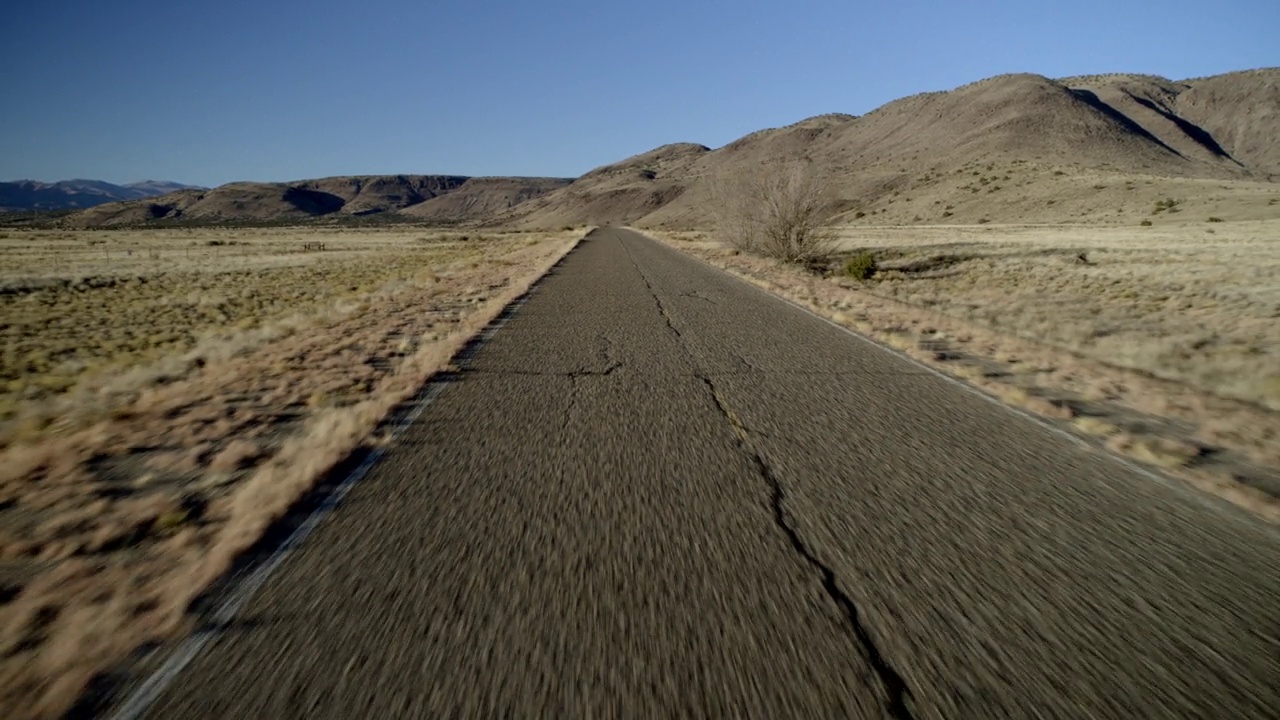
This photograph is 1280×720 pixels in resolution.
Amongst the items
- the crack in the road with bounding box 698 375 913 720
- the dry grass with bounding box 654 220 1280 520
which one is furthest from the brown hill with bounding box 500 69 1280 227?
the crack in the road with bounding box 698 375 913 720

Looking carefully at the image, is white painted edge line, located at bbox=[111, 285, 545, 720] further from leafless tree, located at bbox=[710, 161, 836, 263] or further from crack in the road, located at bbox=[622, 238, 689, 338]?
leafless tree, located at bbox=[710, 161, 836, 263]

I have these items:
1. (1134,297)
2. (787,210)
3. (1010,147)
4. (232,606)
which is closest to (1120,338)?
(1134,297)

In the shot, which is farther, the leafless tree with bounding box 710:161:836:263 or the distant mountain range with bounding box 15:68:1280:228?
the distant mountain range with bounding box 15:68:1280:228

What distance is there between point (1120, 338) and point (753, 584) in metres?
10.6

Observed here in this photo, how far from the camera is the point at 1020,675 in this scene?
7.25 ft

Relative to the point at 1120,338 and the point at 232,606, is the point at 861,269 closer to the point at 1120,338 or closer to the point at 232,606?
the point at 1120,338

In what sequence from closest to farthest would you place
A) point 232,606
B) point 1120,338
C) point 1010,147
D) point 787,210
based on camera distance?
1. point 232,606
2. point 1120,338
3. point 787,210
4. point 1010,147

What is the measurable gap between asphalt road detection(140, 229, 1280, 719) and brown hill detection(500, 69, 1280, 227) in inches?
952

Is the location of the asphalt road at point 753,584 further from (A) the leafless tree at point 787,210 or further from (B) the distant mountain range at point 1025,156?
(B) the distant mountain range at point 1025,156

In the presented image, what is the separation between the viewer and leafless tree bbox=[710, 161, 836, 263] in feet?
83.4

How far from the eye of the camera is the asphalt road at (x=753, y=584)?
2105 mm

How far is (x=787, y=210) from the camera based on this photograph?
25.8m

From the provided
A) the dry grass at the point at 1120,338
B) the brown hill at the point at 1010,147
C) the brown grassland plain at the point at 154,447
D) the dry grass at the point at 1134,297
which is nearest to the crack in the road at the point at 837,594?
the brown grassland plain at the point at 154,447

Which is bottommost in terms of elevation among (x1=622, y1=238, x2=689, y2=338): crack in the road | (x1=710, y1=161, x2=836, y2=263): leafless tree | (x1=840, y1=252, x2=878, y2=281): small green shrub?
(x1=622, y1=238, x2=689, y2=338): crack in the road
